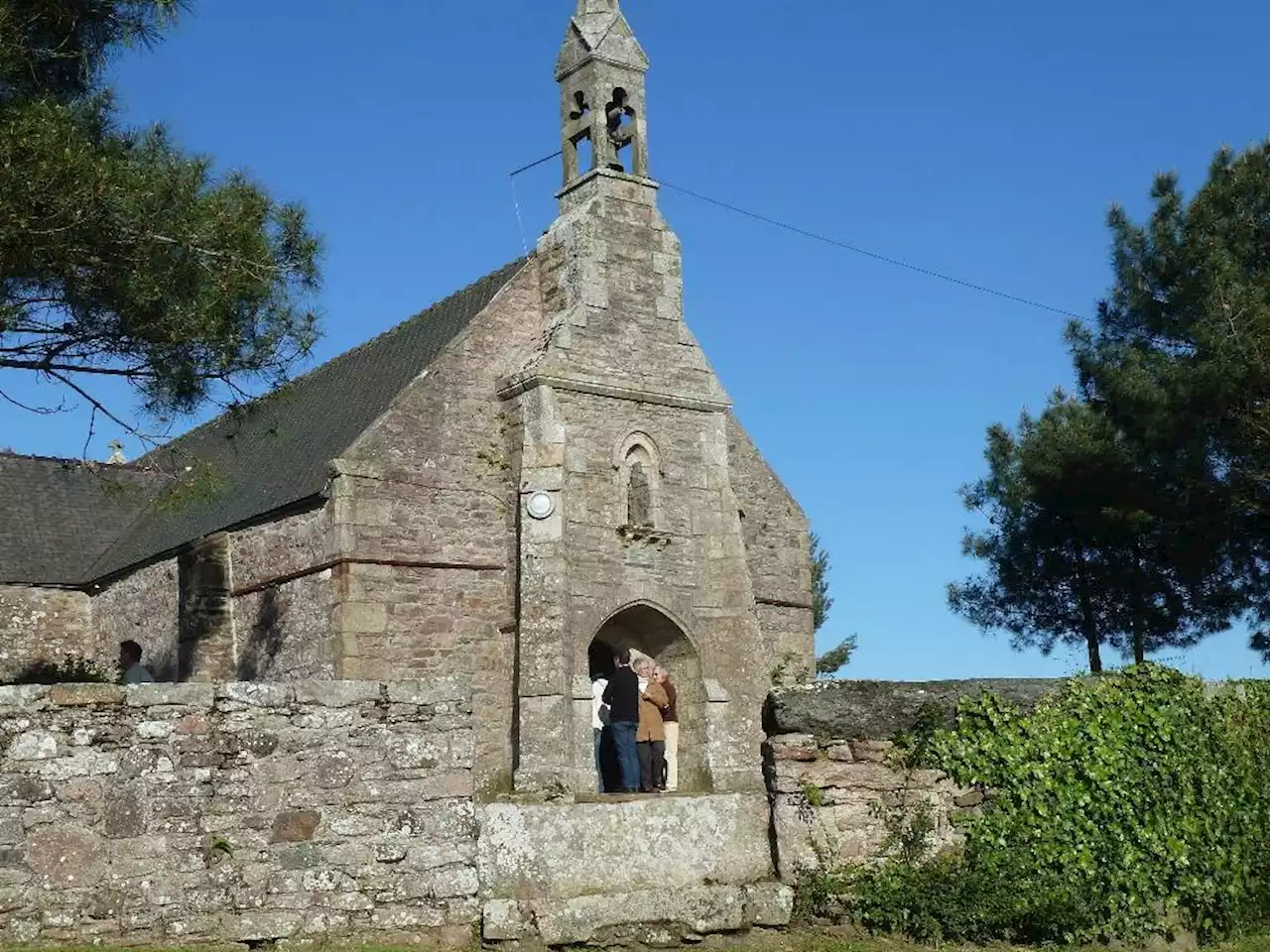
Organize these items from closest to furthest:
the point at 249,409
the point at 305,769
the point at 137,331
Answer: the point at 305,769, the point at 137,331, the point at 249,409

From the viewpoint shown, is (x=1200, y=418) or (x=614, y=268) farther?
(x=1200, y=418)

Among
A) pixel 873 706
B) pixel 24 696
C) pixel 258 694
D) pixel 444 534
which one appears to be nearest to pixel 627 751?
pixel 873 706

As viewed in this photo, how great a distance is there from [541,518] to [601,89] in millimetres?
6572

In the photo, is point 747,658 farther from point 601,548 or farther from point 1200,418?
point 1200,418

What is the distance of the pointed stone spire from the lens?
2069 cm

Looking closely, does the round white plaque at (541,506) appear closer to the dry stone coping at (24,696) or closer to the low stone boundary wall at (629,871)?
the low stone boundary wall at (629,871)

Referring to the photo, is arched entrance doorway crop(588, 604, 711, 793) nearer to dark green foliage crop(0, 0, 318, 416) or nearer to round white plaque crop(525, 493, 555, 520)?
round white plaque crop(525, 493, 555, 520)

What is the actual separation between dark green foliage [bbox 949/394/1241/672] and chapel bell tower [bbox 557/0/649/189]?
31.7 feet

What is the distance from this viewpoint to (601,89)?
20516 millimetres

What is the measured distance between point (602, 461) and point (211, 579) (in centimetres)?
608

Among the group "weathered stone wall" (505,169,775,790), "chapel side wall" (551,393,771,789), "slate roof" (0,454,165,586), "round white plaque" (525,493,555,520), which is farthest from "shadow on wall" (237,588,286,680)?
"slate roof" (0,454,165,586)

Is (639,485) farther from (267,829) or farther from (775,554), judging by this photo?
(267,829)

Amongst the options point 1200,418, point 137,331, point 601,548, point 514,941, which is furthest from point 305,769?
point 1200,418

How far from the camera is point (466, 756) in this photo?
8.53 meters
